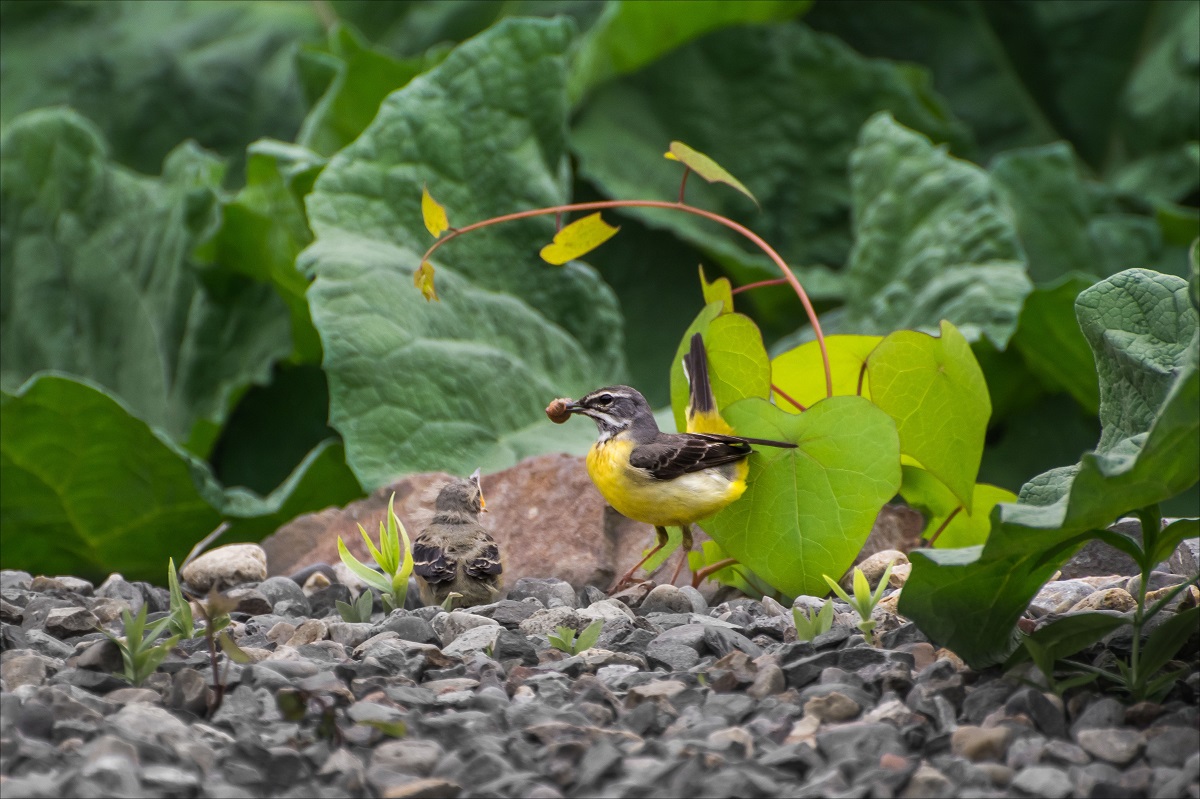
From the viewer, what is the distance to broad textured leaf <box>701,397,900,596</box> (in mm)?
1683

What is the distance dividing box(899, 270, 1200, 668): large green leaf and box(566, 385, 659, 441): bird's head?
2.00ft

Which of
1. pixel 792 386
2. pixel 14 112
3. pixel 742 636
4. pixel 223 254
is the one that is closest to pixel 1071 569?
pixel 792 386

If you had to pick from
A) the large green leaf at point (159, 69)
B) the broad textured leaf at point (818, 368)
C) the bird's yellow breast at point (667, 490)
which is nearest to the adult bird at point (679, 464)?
the bird's yellow breast at point (667, 490)

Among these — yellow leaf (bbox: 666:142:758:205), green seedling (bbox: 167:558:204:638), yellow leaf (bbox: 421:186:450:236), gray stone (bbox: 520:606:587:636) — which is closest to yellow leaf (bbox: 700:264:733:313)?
yellow leaf (bbox: 666:142:758:205)

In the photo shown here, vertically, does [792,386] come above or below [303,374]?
above

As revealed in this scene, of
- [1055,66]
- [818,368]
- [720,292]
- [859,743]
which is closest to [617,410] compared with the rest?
[720,292]

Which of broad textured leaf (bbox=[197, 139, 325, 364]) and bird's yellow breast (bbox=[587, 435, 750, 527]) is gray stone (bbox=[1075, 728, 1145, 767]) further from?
broad textured leaf (bbox=[197, 139, 325, 364])

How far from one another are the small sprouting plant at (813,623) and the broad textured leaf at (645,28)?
1.93 metres

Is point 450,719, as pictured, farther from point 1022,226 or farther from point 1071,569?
point 1022,226

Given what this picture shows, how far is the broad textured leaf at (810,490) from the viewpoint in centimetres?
168

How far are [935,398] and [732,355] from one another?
0.29m

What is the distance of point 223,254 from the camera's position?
2961mm

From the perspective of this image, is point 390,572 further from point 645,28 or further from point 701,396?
point 645,28

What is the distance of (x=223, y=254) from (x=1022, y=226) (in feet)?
6.41
